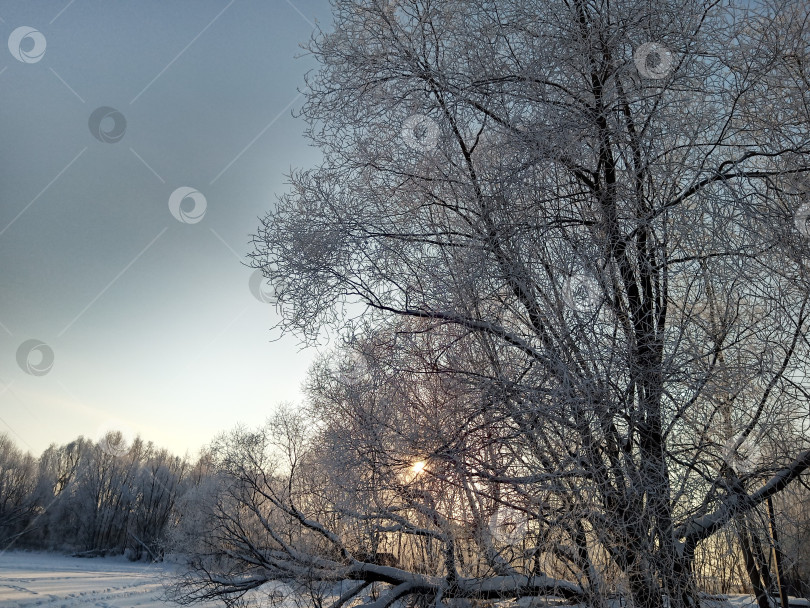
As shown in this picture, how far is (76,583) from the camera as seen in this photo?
28.7 m

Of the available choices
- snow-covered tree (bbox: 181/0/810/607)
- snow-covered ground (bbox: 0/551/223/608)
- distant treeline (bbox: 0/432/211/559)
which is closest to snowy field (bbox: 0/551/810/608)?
snow-covered ground (bbox: 0/551/223/608)

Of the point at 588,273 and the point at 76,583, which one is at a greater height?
the point at 588,273

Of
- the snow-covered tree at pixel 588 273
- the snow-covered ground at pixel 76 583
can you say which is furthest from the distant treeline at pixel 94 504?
the snow-covered tree at pixel 588 273

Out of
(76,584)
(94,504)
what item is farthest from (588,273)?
(94,504)

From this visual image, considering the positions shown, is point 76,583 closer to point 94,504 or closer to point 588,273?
point 94,504

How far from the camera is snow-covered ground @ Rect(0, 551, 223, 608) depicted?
22.3 m

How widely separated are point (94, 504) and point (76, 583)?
22.3m

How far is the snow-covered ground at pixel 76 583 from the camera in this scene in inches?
879

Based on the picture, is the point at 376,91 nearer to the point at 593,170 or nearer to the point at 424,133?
the point at 424,133

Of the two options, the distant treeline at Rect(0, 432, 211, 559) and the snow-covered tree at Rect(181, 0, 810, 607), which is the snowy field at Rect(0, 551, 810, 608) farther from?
the snow-covered tree at Rect(181, 0, 810, 607)

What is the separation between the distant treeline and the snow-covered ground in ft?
8.10

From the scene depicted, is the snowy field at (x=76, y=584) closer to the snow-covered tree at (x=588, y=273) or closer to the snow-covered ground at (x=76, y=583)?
the snow-covered ground at (x=76, y=583)

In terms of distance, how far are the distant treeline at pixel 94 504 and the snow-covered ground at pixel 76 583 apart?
8.10ft

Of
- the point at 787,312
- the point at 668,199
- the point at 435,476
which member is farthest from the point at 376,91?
the point at 787,312
